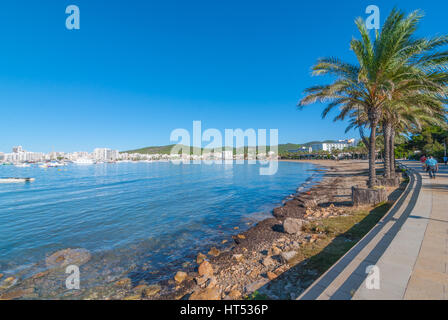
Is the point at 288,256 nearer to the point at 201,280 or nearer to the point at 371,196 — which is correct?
the point at 201,280

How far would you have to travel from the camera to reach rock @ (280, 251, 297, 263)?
17.1 ft

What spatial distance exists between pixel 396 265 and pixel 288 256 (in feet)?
7.80

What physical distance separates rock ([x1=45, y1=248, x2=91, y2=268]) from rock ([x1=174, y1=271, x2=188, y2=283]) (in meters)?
3.93

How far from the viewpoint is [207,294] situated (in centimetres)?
427

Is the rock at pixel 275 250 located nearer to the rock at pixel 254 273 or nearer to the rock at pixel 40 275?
the rock at pixel 254 273

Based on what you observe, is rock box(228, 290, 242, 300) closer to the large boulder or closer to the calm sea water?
the calm sea water

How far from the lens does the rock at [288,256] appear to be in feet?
17.1

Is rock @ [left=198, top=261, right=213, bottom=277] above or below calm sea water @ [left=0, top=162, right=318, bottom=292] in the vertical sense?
above

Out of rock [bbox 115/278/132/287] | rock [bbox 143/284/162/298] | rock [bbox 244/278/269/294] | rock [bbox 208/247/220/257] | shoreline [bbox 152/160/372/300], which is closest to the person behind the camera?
rock [bbox 244/278/269/294]

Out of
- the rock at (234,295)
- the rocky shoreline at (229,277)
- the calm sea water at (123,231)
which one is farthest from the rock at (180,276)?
the rock at (234,295)

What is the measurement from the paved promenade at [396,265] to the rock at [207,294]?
7.10ft

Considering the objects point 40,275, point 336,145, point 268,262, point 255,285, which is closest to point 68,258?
point 40,275

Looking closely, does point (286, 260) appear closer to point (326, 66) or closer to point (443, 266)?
point (443, 266)

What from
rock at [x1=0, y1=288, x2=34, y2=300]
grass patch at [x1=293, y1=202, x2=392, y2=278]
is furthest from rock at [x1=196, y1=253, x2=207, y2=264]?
rock at [x1=0, y1=288, x2=34, y2=300]
